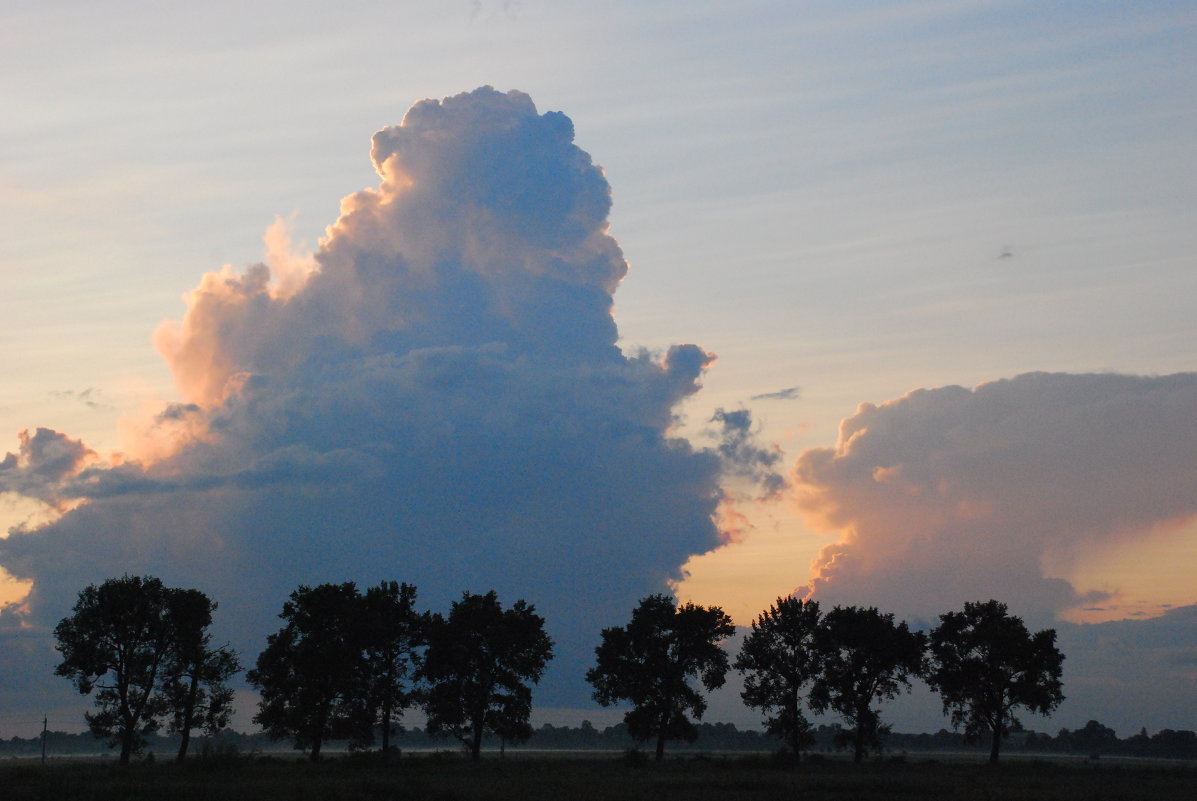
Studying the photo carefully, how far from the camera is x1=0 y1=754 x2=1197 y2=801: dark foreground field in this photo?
2298 inches

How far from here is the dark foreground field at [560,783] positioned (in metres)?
58.4

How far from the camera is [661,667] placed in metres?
109

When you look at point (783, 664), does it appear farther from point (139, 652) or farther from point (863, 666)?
point (139, 652)

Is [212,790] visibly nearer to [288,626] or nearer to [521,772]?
[521,772]

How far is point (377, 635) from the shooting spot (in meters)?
99.4

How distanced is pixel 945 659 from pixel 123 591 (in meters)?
74.3

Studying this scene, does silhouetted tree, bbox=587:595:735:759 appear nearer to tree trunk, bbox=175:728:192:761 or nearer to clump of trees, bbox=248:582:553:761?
clump of trees, bbox=248:582:553:761

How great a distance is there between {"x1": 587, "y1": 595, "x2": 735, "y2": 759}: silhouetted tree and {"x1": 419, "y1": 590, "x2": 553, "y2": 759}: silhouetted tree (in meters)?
7.77

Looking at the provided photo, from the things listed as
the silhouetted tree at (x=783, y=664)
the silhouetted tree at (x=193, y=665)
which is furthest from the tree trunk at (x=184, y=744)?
the silhouetted tree at (x=783, y=664)

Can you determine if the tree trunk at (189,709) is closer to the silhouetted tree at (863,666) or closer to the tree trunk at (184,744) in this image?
the tree trunk at (184,744)

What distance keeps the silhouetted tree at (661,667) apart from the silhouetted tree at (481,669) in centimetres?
777

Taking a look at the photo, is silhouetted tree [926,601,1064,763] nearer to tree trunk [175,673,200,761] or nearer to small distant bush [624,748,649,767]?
small distant bush [624,748,649,767]

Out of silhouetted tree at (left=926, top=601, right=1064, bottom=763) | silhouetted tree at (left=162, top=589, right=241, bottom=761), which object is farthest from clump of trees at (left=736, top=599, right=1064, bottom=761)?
silhouetted tree at (left=162, top=589, right=241, bottom=761)

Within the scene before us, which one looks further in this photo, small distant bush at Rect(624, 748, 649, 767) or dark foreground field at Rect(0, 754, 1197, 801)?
small distant bush at Rect(624, 748, 649, 767)
